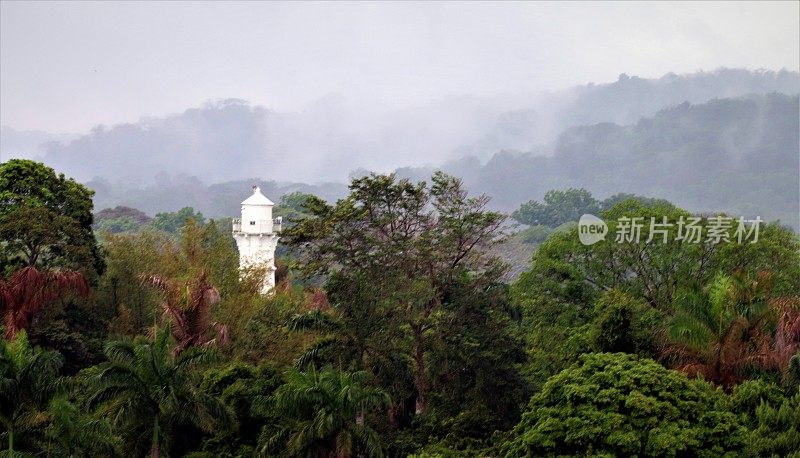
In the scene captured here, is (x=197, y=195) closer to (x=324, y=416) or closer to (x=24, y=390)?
(x=24, y=390)

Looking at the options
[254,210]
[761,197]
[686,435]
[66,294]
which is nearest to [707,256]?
[686,435]

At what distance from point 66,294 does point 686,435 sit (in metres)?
16.8

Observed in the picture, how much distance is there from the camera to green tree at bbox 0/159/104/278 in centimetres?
2638

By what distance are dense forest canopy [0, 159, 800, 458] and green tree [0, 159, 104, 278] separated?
7 cm

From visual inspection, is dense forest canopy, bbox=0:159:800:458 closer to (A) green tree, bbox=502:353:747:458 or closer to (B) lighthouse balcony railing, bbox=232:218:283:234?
(A) green tree, bbox=502:353:747:458

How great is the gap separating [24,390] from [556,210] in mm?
88207

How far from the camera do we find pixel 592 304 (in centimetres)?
2491

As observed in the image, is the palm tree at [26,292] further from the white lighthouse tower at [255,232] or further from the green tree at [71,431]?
the white lighthouse tower at [255,232]

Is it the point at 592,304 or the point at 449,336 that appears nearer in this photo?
the point at 449,336

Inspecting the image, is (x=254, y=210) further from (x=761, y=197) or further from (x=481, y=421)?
(x=761, y=197)

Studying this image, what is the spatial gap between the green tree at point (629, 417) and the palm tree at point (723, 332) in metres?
2.38

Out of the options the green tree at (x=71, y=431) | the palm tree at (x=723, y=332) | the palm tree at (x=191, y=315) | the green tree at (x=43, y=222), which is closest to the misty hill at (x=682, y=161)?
the green tree at (x=43, y=222)

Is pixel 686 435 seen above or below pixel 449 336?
below

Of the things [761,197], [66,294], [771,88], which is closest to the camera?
[66,294]
